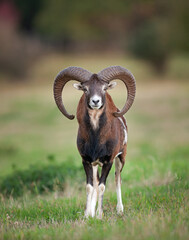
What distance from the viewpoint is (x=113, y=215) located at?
808 cm

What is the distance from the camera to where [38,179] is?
471 inches

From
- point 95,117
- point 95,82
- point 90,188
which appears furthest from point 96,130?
point 90,188

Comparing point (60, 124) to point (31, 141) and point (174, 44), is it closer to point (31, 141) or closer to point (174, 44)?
point (31, 141)

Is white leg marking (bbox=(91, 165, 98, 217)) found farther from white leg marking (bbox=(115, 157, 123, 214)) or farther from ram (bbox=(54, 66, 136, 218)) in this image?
white leg marking (bbox=(115, 157, 123, 214))

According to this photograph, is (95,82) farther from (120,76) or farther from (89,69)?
(89,69)

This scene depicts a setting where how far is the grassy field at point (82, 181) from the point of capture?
6613mm

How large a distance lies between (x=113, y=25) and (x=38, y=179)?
197 feet

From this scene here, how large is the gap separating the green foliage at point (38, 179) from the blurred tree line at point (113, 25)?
3761 cm

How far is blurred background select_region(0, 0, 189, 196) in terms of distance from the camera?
21908 millimetres

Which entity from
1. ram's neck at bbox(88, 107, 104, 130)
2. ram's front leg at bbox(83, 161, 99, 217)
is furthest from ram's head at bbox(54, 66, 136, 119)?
ram's front leg at bbox(83, 161, 99, 217)

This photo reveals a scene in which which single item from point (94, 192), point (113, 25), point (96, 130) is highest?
point (113, 25)

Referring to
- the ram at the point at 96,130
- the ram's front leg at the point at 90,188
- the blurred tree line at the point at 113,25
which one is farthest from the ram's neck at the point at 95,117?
the blurred tree line at the point at 113,25

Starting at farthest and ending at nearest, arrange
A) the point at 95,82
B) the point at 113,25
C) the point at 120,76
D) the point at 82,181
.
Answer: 1. the point at 113,25
2. the point at 82,181
3. the point at 120,76
4. the point at 95,82

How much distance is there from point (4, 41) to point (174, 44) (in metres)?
19.9
